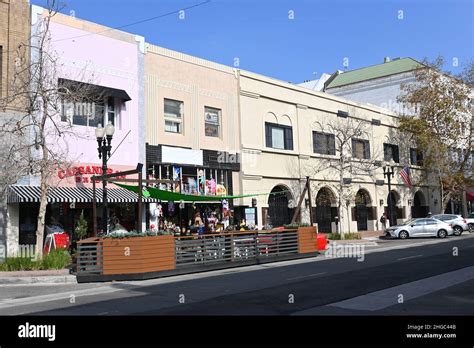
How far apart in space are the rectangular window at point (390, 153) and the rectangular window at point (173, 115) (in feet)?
74.9

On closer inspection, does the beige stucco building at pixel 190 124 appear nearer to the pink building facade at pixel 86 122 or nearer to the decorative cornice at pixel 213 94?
the decorative cornice at pixel 213 94

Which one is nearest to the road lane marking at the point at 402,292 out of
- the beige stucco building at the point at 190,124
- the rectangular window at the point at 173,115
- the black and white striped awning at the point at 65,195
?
the black and white striped awning at the point at 65,195

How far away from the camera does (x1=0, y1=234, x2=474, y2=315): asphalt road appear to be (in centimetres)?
895

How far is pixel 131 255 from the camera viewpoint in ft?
50.0

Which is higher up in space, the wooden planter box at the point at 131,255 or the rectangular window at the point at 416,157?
the rectangular window at the point at 416,157

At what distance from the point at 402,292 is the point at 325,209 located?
2566cm

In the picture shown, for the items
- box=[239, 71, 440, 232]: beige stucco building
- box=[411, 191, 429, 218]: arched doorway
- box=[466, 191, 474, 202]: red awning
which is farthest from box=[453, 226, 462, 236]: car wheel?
box=[466, 191, 474, 202]: red awning

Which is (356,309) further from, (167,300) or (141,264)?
(141,264)

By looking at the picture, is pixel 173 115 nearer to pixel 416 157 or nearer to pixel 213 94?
pixel 213 94

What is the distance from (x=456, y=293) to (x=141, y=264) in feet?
29.4

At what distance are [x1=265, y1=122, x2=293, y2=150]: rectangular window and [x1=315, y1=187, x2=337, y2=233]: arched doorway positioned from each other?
187 inches

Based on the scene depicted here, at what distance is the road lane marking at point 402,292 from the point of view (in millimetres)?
8852

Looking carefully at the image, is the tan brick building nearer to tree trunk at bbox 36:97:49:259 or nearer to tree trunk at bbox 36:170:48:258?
tree trunk at bbox 36:97:49:259

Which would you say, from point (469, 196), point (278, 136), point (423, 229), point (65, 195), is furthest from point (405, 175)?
point (65, 195)
